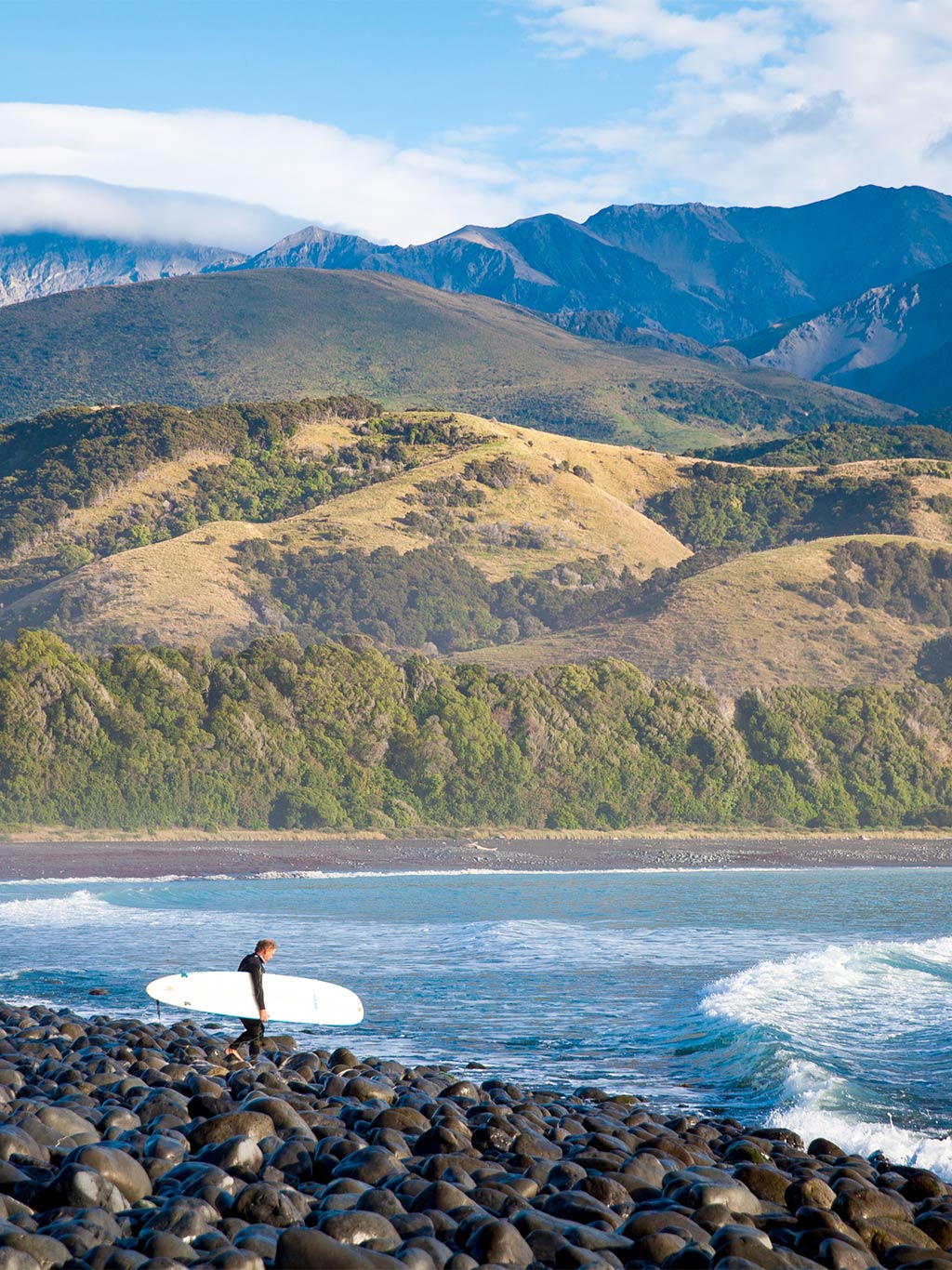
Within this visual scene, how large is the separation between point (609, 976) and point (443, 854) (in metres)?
41.5

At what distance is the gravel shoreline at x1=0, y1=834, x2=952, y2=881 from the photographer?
57.6 m

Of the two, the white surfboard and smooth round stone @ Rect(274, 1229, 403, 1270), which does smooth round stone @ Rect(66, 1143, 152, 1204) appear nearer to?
smooth round stone @ Rect(274, 1229, 403, 1270)

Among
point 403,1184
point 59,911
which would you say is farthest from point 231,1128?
point 59,911

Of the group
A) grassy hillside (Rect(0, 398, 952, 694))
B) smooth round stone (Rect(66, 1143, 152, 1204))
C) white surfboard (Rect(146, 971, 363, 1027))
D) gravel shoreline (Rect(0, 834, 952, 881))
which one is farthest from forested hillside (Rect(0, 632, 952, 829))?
smooth round stone (Rect(66, 1143, 152, 1204))

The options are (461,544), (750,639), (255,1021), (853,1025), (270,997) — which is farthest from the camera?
(461,544)

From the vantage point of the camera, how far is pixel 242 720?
75.3 metres

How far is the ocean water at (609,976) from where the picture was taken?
1684 cm

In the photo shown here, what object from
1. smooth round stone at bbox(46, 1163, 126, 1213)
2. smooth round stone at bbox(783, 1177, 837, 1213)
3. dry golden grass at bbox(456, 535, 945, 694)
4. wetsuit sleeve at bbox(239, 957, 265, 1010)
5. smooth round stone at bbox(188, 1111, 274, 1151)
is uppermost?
dry golden grass at bbox(456, 535, 945, 694)

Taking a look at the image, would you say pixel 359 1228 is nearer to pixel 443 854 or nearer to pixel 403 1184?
pixel 403 1184

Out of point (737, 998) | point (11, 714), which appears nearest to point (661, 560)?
point (11, 714)

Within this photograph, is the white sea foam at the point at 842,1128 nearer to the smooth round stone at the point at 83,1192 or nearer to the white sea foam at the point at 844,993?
the white sea foam at the point at 844,993

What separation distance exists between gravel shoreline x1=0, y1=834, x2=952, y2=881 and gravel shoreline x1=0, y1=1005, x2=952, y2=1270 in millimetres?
43732

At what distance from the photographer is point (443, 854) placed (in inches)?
2653

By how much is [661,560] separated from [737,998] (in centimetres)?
12876
